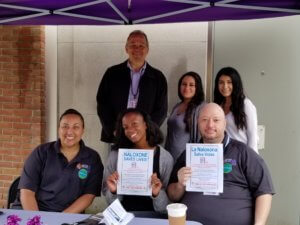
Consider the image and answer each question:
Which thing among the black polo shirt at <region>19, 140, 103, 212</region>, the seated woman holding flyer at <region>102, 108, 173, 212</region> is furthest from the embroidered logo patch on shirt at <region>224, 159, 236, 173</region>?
the black polo shirt at <region>19, 140, 103, 212</region>

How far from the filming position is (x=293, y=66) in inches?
177

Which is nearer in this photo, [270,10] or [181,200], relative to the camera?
[181,200]

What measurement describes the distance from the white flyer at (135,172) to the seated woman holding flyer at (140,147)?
0.15 metres

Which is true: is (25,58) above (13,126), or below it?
above

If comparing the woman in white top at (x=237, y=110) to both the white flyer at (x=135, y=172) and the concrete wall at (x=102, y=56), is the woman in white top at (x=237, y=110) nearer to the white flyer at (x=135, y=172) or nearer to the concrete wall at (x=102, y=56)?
the concrete wall at (x=102, y=56)

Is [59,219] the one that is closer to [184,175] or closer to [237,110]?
[184,175]

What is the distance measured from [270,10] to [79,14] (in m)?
1.84

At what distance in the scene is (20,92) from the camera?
16.4ft

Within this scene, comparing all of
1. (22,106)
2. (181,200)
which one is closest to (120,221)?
(181,200)

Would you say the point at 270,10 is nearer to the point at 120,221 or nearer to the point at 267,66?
the point at 267,66

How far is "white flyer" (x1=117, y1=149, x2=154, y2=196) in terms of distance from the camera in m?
2.55

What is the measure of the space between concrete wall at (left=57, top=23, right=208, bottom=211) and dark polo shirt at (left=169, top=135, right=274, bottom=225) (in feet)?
6.89

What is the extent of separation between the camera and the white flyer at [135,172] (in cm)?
255

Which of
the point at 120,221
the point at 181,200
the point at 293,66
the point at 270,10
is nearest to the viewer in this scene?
the point at 120,221
